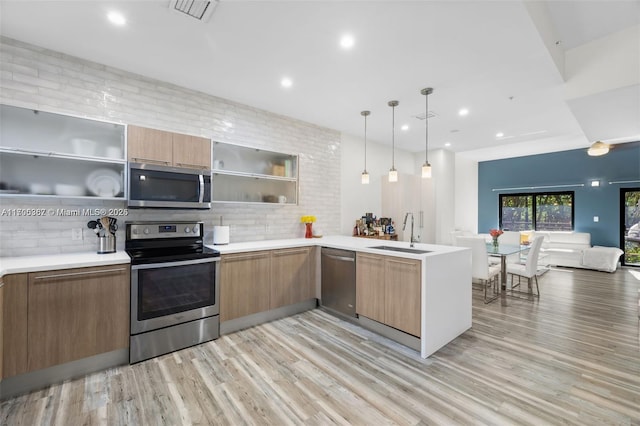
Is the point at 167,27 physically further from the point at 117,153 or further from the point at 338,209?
the point at 338,209

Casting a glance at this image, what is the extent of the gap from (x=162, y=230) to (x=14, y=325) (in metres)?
A: 1.29

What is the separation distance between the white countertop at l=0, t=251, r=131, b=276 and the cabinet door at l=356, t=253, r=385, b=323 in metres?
2.29

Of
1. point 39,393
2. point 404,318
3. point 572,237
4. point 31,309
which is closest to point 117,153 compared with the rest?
point 31,309

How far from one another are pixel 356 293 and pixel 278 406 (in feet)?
5.02

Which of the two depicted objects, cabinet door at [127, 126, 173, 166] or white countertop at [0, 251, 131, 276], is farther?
cabinet door at [127, 126, 173, 166]

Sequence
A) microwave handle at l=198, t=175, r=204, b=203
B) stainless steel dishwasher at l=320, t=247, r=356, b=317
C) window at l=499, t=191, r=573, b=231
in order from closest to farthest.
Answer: microwave handle at l=198, t=175, r=204, b=203 → stainless steel dishwasher at l=320, t=247, r=356, b=317 → window at l=499, t=191, r=573, b=231

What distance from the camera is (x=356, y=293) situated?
3211 mm

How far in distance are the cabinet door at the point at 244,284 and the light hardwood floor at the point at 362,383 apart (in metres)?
0.26

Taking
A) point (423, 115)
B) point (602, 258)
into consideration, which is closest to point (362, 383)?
point (423, 115)

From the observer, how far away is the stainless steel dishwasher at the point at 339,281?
327 cm

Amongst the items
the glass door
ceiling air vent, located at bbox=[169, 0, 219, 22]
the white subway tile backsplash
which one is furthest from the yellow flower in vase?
the glass door

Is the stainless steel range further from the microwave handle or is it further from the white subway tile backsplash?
the microwave handle

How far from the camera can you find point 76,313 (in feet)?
7.21

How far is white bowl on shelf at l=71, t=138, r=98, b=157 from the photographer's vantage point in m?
2.55
